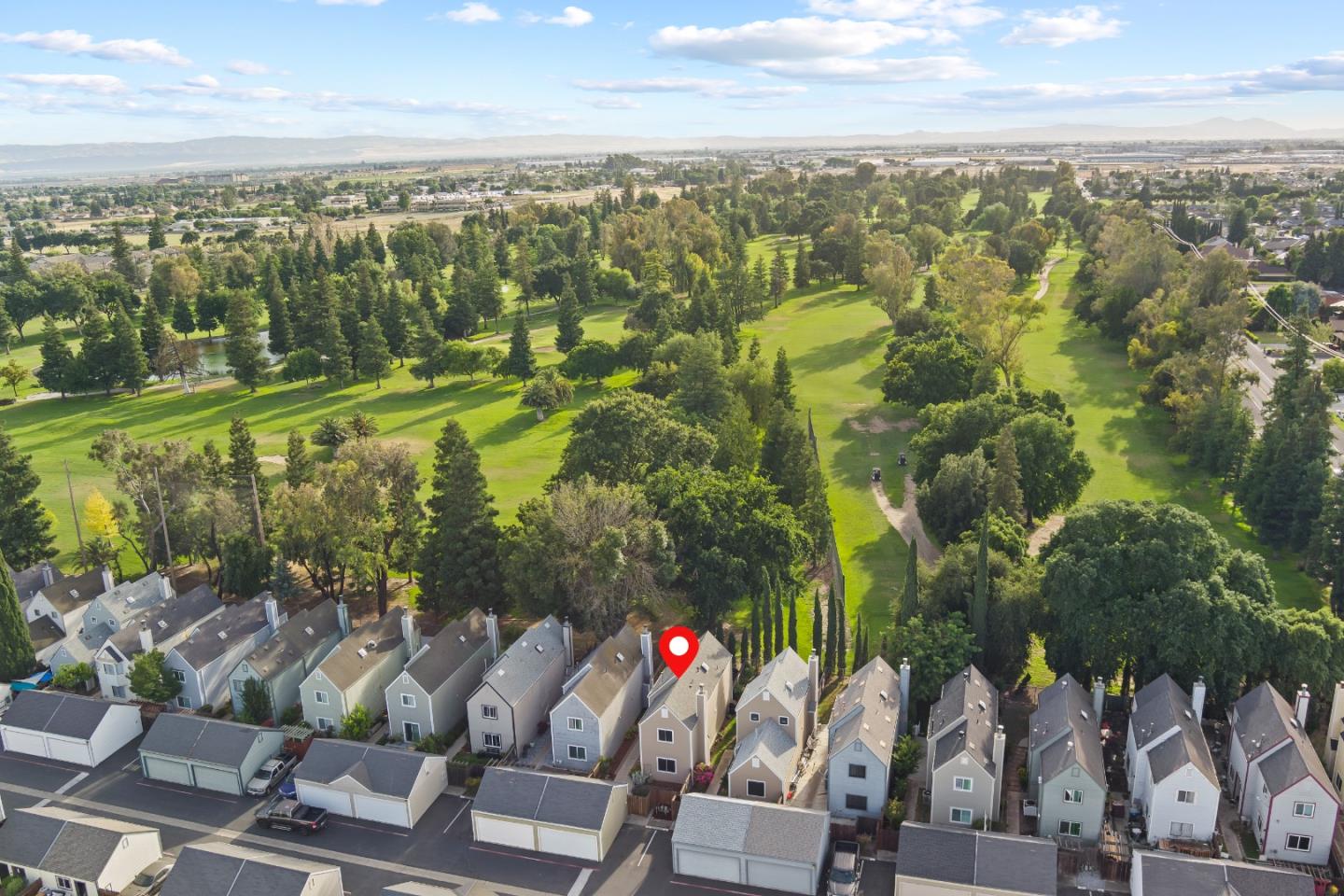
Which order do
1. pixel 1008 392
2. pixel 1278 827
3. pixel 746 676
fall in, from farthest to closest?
1. pixel 1008 392
2. pixel 746 676
3. pixel 1278 827

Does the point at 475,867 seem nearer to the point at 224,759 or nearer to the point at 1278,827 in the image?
the point at 224,759

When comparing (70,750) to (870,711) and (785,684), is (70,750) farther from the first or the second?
(870,711)

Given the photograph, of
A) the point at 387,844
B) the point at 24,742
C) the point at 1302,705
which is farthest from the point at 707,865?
the point at 24,742

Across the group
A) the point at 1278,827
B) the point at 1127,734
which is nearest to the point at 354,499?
the point at 1127,734

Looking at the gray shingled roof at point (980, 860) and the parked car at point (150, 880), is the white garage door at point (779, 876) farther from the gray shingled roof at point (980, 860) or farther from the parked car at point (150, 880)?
the parked car at point (150, 880)

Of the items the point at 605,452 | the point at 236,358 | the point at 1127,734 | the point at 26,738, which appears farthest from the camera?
the point at 236,358

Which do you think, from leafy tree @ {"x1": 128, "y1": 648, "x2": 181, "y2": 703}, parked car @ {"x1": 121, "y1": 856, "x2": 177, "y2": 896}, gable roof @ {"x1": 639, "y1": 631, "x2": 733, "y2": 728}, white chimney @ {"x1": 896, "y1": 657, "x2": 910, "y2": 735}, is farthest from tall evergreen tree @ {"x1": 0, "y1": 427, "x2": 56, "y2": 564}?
white chimney @ {"x1": 896, "y1": 657, "x2": 910, "y2": 735}
